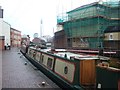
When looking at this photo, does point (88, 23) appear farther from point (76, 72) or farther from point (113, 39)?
point (76, 72)

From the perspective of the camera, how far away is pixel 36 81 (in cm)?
777

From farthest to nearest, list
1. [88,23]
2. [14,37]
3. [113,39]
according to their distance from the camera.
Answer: [14,37]
[88,23]
[113,39]

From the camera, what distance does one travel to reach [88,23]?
1959 cm

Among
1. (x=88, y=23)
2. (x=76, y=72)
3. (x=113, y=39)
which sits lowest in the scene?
(x=76, y=72)

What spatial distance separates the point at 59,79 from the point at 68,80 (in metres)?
0.77

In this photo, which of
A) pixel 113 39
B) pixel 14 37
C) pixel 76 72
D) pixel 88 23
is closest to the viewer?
pixel 76 72

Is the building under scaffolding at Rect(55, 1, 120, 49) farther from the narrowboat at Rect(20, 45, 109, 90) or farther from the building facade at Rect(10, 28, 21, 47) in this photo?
the building facade at Rect(10, 28, 21, 47)

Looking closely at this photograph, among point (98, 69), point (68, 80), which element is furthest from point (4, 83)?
point (98, 69)

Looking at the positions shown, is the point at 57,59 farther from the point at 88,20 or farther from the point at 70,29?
the point at 70,29

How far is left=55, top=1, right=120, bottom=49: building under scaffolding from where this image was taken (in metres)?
16.5

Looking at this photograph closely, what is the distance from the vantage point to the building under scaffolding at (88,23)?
54.3 ft

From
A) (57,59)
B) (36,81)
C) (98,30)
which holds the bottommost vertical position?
(36,81)

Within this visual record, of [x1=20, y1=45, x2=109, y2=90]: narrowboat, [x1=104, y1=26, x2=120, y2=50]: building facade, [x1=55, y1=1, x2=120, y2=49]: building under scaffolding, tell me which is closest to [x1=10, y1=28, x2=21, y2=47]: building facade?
[x1=55, y1=1, x2=120, y2=49]: building under scaffolding

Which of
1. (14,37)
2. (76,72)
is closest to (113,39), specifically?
(76,72)
